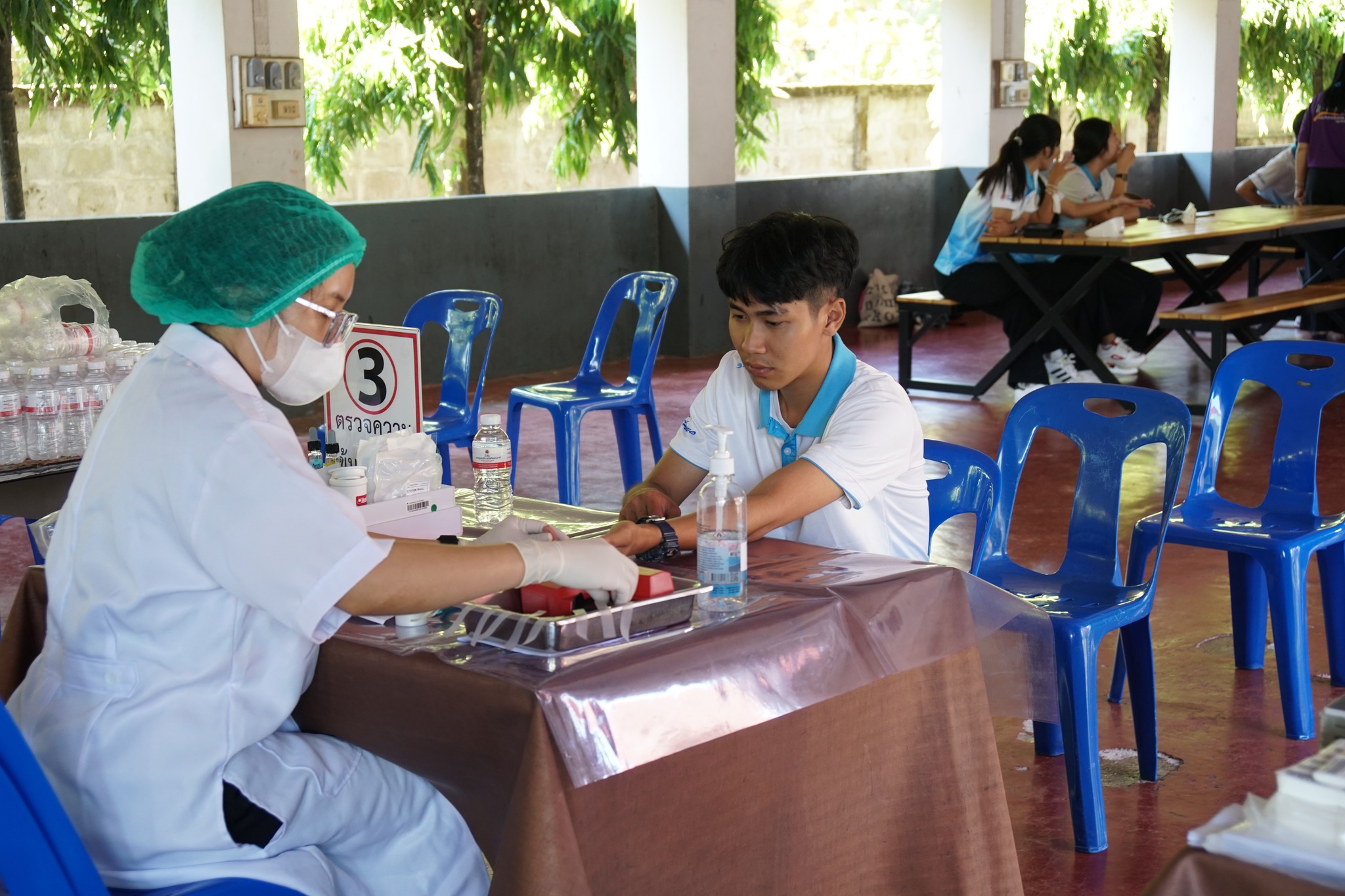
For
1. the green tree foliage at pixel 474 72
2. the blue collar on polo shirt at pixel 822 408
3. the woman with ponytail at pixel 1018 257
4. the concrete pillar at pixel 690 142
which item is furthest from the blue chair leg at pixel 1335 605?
the green tree foliage at pixel 474 72

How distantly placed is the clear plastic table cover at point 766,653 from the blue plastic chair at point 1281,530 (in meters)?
1.03

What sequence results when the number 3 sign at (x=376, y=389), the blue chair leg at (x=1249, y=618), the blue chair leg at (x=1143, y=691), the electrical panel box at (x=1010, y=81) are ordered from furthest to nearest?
the electrical panel box at (x=1010, y=81) < the blue chair leg at (x=1249, y=618) < the blue chair leg at (x=1143, y=691) < the number 3 sign at (x=376, y=389)

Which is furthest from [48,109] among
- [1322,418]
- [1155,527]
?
[1155,527]

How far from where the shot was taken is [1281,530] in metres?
3.15

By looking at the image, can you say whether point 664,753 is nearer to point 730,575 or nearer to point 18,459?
point 730,575

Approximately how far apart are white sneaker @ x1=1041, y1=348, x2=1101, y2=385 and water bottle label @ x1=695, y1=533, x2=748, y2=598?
522cm

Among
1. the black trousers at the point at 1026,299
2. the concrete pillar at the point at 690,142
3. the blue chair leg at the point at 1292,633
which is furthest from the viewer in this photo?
the concrete pillar at the point at 690,142

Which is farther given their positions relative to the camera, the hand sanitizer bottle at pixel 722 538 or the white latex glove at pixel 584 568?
the hand sanitizer bottle at pixel 722 538

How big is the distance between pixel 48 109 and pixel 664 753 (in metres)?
8.78

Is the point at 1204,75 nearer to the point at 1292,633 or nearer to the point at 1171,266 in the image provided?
the point at 1171,266

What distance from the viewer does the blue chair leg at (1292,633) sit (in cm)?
304

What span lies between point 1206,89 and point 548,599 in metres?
11.4

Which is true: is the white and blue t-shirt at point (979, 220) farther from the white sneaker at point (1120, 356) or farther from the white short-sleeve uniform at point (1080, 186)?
the white sneaker at point (1120, 356)

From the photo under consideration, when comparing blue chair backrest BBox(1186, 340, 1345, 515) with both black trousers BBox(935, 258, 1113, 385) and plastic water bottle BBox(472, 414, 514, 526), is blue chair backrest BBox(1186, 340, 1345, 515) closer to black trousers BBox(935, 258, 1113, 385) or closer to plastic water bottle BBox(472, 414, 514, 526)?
plastic water bottle BBox(472, 414, 514, 526)
